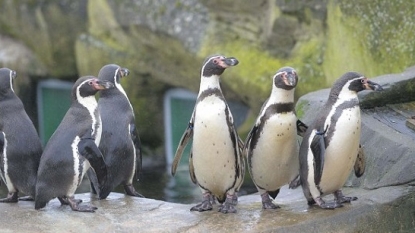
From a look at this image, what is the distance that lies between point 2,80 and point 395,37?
3922 millimetres

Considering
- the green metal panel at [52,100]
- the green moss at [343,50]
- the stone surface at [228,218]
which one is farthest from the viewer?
the green metal panel at [52,100]

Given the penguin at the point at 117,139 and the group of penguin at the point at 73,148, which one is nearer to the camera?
the group of penguin at the point at 73,148

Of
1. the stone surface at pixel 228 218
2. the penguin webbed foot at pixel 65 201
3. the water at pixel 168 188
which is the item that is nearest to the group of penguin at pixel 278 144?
the stone surface at pixel 228 218

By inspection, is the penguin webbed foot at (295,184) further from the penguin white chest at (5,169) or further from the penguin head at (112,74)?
the penguin white chest at (5,169)

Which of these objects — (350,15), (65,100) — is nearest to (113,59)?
(65,100)

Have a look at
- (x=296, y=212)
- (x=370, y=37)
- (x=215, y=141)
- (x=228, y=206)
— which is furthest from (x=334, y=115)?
(x=370, y=37)

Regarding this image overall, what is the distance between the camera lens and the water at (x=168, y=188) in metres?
9.10

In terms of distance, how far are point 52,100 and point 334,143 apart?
311 inches

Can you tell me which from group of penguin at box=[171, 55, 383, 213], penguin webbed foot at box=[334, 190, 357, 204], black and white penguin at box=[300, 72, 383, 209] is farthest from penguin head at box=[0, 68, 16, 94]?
penguin webbed foot at box=[334, 190, 357, 204]

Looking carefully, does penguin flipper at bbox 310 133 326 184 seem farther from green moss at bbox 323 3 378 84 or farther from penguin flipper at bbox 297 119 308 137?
green moss at bbox 323 3 378 84

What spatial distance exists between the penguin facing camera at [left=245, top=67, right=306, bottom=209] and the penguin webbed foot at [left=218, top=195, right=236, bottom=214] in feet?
0.71

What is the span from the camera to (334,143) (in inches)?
227

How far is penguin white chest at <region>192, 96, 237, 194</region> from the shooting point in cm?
589

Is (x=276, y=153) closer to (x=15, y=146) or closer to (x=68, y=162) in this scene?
(x=68, y=162)
